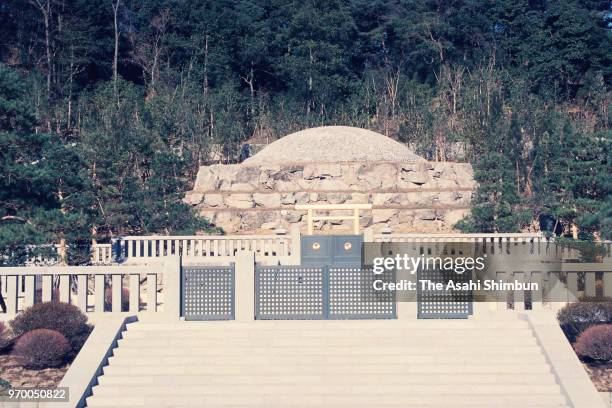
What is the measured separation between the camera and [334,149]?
40.1 meters

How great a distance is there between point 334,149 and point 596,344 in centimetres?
2493

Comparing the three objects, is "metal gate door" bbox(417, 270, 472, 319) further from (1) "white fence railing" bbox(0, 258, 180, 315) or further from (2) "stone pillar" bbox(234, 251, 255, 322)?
(1) "white fence railing" bbox(0, 258, 180, 315)

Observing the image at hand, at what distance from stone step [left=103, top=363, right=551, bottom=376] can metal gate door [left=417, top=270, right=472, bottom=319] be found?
7.30 feet

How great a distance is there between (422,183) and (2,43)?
3389cm

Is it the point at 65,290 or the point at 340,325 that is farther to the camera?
the point at 65,290

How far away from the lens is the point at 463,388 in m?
14.6

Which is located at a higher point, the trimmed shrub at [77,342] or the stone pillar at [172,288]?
the stone pillar at [172,288]

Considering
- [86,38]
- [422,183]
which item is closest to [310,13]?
[86,38]

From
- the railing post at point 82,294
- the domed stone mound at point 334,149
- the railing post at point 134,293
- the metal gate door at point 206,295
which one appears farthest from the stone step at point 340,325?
the domed stone mound at point 334,149

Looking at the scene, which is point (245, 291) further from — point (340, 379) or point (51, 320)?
point (51, 320)

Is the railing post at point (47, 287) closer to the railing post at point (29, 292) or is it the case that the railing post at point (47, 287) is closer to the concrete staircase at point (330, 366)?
the railing post at point (29, 292)

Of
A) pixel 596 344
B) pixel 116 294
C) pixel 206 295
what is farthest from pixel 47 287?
pixel 596 344

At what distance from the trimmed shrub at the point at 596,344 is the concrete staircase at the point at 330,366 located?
847 millimetres

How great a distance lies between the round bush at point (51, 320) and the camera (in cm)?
1647
